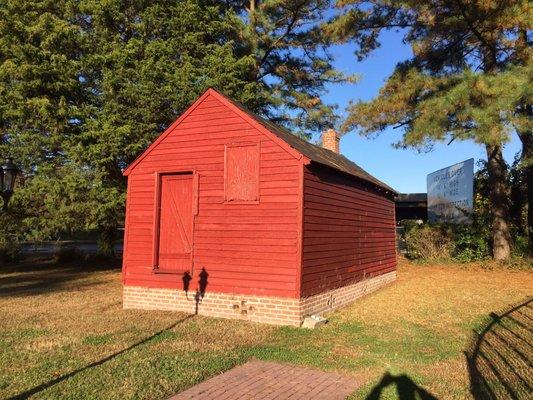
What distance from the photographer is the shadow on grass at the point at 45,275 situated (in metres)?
17.4

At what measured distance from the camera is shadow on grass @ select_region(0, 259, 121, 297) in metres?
17.4

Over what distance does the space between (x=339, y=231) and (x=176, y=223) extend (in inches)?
154

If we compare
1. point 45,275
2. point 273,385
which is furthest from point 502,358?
point 45,275

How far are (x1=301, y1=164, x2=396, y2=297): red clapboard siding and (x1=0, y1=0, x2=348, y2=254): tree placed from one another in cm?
904

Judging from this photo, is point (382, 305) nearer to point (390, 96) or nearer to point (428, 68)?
point (390, 96)

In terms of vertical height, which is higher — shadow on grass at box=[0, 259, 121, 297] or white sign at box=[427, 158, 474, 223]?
white sign at box=[427, 158, 474, 223]

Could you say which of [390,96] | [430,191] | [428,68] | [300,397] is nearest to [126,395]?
[300,397]

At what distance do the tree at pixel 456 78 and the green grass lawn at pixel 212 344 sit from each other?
212 inches

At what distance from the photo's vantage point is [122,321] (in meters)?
10.8

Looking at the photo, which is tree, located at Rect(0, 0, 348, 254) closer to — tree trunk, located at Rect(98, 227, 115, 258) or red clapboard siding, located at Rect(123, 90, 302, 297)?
tree trunk, located at Rect(98, 227, 115, 258)

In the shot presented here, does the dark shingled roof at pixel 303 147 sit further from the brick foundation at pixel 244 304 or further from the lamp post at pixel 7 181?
the lamp post at pixel 7 181

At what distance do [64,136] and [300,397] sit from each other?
1675cm

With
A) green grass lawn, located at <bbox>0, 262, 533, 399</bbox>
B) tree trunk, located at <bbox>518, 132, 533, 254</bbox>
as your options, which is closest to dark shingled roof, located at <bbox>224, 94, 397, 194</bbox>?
green grass lawn, located at <bbox>0, 262, 533, 399</bbox>

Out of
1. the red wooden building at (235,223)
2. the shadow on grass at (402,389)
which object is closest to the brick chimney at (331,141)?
the red wooden building at (235,223)
